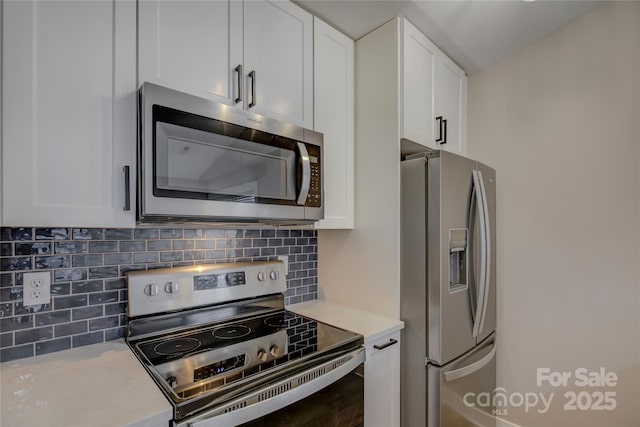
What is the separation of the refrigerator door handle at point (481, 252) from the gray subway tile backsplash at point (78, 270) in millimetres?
1373

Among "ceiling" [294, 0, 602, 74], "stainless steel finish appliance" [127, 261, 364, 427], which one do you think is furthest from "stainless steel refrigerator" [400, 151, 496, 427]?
"ceiling" [294, 0, 602, 74]

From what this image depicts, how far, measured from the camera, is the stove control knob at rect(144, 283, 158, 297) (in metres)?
1.33

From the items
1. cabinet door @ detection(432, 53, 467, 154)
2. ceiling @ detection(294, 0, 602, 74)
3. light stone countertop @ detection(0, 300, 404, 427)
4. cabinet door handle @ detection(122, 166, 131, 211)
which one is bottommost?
light stone countertop @ detection(0, 300, 404, 427)

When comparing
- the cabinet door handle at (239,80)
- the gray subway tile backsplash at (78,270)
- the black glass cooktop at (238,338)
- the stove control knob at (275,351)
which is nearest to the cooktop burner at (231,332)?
the black glass cooktop at (238,338)

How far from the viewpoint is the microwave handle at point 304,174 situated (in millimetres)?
1425

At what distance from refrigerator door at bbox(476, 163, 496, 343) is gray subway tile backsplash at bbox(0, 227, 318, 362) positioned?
1437mm

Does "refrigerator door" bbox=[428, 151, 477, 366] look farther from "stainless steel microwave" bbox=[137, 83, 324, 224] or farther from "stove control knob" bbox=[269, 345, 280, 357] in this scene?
"stove control knob" bbox=[269, 345, 280, 357]

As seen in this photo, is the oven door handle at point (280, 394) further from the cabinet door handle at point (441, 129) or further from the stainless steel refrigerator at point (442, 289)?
the cabinet door handle at point (441, 129)

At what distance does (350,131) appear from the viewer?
6.07 feet

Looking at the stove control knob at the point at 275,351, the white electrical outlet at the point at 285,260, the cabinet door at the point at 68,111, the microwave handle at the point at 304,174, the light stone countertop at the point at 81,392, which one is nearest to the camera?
the light stone countertop at the point at 81,392

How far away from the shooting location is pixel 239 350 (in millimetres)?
1237

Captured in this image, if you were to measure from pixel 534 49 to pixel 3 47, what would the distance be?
8.42ft

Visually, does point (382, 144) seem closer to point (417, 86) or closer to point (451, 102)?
point (417, 86)

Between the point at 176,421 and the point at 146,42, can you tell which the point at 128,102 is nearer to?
the point at 146,42
